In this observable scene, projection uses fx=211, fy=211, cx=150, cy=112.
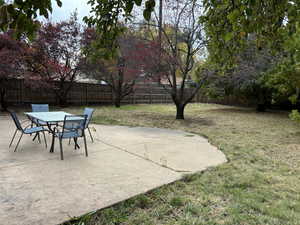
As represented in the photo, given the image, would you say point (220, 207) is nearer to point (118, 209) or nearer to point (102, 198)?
point (118, 209)

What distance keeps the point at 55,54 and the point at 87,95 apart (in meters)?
3.30

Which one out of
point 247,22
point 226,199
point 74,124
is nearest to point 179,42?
point 74,124

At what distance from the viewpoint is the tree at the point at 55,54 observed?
30.3 ft

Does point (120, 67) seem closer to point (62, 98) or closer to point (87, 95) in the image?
point (87, 95)

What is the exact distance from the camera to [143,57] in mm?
7391

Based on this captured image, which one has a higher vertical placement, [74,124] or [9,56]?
[9,56]

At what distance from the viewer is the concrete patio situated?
1898 mm

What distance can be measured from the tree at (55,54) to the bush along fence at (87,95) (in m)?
1.11

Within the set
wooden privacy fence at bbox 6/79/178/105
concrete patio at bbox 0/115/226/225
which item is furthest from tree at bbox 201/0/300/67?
wooden privacy fence at bbox 6/79/178/105

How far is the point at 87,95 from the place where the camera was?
1255 cm

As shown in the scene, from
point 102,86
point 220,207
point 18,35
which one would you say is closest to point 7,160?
point 18,35

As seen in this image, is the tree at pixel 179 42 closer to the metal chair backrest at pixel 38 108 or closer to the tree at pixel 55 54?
the metal chair backrest at pixel 38 108

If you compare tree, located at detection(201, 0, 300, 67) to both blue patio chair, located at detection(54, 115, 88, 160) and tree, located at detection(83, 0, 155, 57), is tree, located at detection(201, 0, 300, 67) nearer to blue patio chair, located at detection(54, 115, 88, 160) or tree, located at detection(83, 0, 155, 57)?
tree, located at detection(83, 0, 155, 57)

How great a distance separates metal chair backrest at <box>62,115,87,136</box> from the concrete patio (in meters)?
0.39
